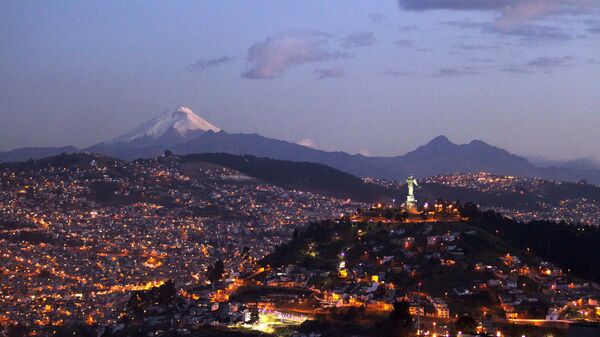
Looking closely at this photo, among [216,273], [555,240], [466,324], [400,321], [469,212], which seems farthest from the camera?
[469,212]

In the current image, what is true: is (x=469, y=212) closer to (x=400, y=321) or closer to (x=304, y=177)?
(x=400, y=321)

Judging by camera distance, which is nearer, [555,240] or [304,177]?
[555,240]

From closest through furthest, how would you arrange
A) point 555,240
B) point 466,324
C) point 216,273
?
point 466,324, point 555,240, point 216,273

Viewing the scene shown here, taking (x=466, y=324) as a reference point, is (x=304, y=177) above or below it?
above

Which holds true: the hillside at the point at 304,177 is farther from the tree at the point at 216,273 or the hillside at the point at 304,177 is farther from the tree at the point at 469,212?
the tree at the point at 216,273

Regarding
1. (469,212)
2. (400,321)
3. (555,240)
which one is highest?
(469,212)

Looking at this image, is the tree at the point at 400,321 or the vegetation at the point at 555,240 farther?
the vegetation at the point at 555,240

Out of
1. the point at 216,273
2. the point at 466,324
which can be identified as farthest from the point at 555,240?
the point at 466,324

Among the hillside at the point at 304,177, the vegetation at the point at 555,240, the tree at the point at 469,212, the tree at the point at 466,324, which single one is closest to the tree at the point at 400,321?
the tree at the point at 466,324

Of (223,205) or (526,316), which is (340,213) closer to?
(223,205)

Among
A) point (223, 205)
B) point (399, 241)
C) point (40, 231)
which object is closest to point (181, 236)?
point (40, 231)
